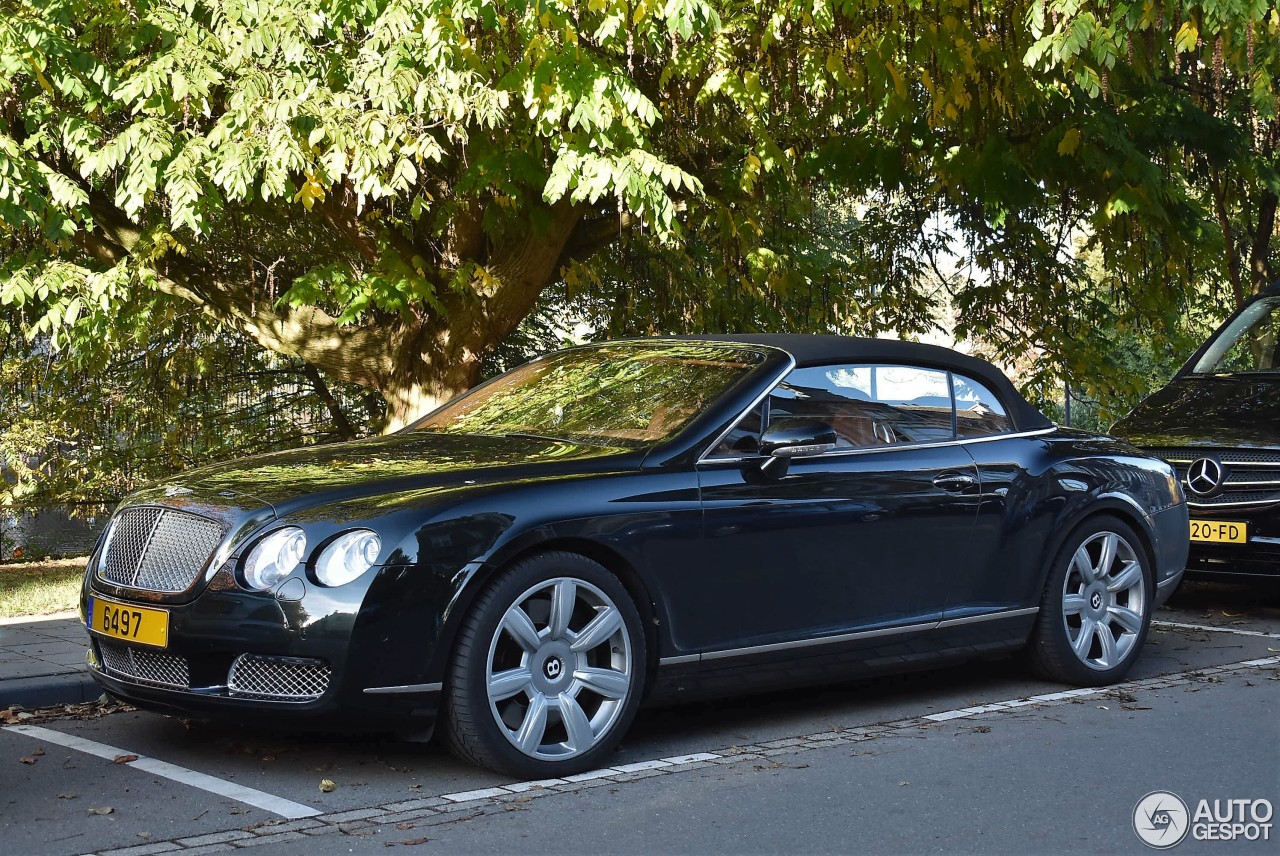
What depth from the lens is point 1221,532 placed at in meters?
8.93

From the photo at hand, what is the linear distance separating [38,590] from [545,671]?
19.7ft

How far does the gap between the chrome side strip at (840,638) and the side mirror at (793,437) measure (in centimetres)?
70

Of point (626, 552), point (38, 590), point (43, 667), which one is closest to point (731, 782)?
point (626, 552)

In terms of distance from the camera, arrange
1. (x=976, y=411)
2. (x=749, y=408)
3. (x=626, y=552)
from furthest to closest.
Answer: (x=976, y=411), (x=749, y=408), (x=626, y=552)

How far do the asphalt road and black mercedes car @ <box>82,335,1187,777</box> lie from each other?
25 centimetres

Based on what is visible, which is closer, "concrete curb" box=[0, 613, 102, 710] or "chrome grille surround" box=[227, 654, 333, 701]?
"chrome grille surround" box=[227, 654, 333, 701]

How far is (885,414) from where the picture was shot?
20.9 feet

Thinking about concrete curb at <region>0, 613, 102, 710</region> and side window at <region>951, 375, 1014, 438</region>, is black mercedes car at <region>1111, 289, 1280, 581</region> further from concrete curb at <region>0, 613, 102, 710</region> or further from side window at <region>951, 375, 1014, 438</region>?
concrete curb at <region>0, 613, 102, 710</region>

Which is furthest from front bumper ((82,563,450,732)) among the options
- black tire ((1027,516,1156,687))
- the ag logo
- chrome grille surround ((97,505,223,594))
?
black tire ((1027,516,1156,687))

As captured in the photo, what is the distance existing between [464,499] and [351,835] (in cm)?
113

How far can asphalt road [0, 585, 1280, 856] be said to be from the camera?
4512 mm

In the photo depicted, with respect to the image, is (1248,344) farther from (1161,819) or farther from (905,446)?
(1161,819)

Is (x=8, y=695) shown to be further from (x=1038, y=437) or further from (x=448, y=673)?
(x=1038, y=437)

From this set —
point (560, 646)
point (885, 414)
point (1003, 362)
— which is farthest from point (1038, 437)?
point (1003, 362)
